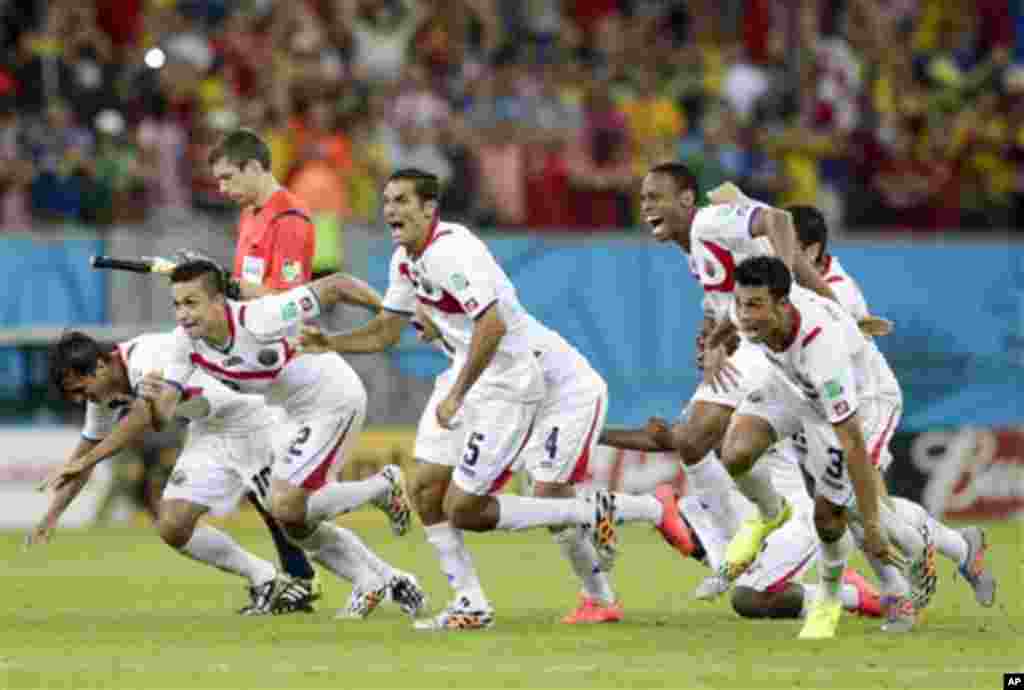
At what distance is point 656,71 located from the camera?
79.4 ft

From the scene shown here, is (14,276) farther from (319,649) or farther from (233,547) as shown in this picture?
(319,649)

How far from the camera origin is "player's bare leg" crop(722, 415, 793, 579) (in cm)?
1202

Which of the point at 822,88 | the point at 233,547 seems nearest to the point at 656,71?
the point at 822,88

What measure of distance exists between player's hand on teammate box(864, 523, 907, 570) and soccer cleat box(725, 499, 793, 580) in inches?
32.8

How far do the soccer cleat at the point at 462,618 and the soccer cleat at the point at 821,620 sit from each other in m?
1.50

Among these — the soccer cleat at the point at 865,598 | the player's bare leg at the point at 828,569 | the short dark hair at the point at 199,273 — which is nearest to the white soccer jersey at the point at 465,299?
the short dark hair at the point at 199,273

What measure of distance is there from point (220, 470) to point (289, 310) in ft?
3.78

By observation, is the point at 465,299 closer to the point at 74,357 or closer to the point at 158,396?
the point at 158,396

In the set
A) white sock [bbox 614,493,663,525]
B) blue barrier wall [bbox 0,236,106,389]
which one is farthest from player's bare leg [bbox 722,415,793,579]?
blue barrier wall [bbox 0,236,106,389]

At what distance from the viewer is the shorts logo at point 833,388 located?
37.1ft

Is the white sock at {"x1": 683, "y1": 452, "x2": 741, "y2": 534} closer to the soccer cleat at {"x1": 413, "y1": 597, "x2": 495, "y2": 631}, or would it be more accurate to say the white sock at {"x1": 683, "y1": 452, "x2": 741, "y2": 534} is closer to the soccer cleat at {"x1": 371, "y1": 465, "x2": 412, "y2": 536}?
the soccer cleat at {"x1": 371, "y1": 465, "x2": 412, "y2": 536}

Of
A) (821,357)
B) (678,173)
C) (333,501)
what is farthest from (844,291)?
(333,501)

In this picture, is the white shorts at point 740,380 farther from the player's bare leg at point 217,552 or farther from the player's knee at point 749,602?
the player's bare leg at point 217,552

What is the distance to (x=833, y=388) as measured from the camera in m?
11.3
